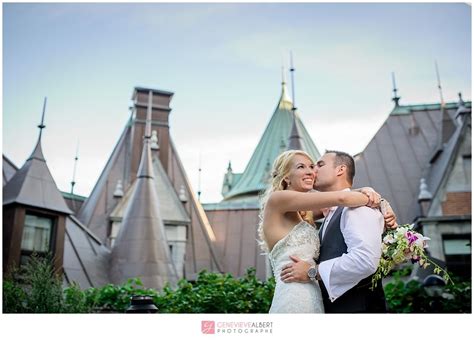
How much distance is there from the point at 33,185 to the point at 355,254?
14.6 feet

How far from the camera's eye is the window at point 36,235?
5.15 m

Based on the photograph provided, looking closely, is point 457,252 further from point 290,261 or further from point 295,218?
point 290,261

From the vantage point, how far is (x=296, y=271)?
1902mm

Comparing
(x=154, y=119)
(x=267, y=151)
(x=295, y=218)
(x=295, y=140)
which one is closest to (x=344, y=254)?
(x=295, y=218)

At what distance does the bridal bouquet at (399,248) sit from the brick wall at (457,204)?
16.5ft

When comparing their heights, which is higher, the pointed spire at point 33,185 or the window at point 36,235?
the pointed spire at point 33,185

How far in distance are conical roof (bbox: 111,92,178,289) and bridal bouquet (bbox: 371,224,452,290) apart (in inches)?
174

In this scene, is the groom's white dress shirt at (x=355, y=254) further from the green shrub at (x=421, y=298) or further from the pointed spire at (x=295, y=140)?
the pointed spire at (x=295, y=140)

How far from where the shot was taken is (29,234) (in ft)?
17.3

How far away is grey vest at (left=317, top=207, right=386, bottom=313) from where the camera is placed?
75.0 inches

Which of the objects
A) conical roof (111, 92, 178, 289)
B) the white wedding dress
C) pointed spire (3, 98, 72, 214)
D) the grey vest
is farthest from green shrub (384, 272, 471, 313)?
pointed spire (3, 98, 72, 214)
